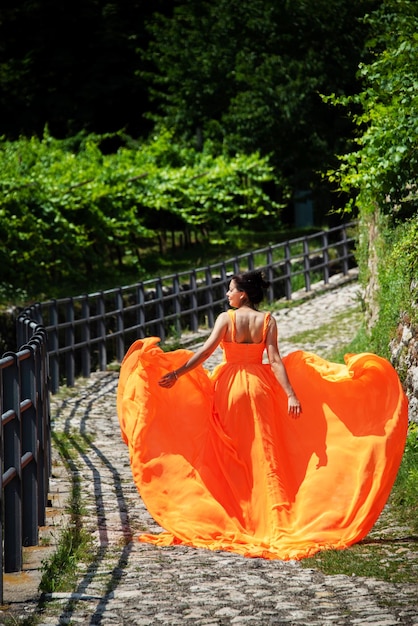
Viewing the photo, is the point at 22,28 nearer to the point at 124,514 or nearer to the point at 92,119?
the point at 92,119

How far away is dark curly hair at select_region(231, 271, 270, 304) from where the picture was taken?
8.25 meters

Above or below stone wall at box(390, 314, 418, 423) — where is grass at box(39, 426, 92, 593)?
below

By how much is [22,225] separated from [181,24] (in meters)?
13.5

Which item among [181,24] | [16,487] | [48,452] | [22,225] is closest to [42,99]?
[181,24]

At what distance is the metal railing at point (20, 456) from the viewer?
6.77m

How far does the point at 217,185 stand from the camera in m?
29.3

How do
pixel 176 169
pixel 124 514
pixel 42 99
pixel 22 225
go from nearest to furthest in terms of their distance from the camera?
pixel 124 514, pixel 22 225, pixel 176 169, pixel 42 99

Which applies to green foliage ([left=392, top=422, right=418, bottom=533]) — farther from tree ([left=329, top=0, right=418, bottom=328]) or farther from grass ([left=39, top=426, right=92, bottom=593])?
grass ([left=39, top=426, right=92, bottom=593])

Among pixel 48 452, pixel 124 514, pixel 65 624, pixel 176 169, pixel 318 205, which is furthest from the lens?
pixel 318 205

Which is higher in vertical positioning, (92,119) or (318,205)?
(92,119)

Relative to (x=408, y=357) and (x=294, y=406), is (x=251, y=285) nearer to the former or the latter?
(x=294, y=406)

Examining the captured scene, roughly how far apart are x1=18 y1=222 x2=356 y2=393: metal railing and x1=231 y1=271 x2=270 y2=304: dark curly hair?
6564 millimetres

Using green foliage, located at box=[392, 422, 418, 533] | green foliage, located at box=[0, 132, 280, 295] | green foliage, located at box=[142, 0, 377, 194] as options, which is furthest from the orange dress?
green foliage, located at box=[142, 0, 377, 194]

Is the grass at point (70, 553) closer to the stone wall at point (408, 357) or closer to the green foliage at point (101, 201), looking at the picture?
the stone wall at point (408, 357)
